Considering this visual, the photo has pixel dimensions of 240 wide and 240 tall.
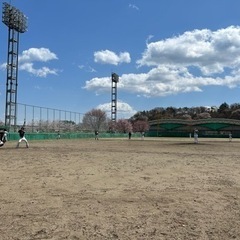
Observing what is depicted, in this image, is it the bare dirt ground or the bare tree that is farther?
the bare tree

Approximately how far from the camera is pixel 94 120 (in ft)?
387

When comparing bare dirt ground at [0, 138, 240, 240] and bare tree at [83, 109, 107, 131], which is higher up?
bare tree at [83, 109, 107, 131]

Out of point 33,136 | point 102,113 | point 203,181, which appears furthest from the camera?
point 102,113

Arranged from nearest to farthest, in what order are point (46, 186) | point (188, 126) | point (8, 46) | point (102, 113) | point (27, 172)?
point (46, 186) < point (27, 172) < point (8, 46) < point (102, 113) < point (188, 126)

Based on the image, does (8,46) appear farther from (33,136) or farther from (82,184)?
(82,184)

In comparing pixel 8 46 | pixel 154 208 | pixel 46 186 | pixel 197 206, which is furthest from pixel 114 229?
pixel 8 46

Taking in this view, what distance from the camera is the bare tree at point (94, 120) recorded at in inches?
4213

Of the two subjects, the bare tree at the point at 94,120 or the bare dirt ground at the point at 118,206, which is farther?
the bare tree at the point at 94,120

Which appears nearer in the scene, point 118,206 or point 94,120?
point 118,206

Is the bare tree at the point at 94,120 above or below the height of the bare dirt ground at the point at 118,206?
above

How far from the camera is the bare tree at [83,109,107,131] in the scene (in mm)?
107019

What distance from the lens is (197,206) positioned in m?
7.66

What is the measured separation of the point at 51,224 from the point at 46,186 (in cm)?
359

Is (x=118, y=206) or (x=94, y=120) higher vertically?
(x=94, y=120)
